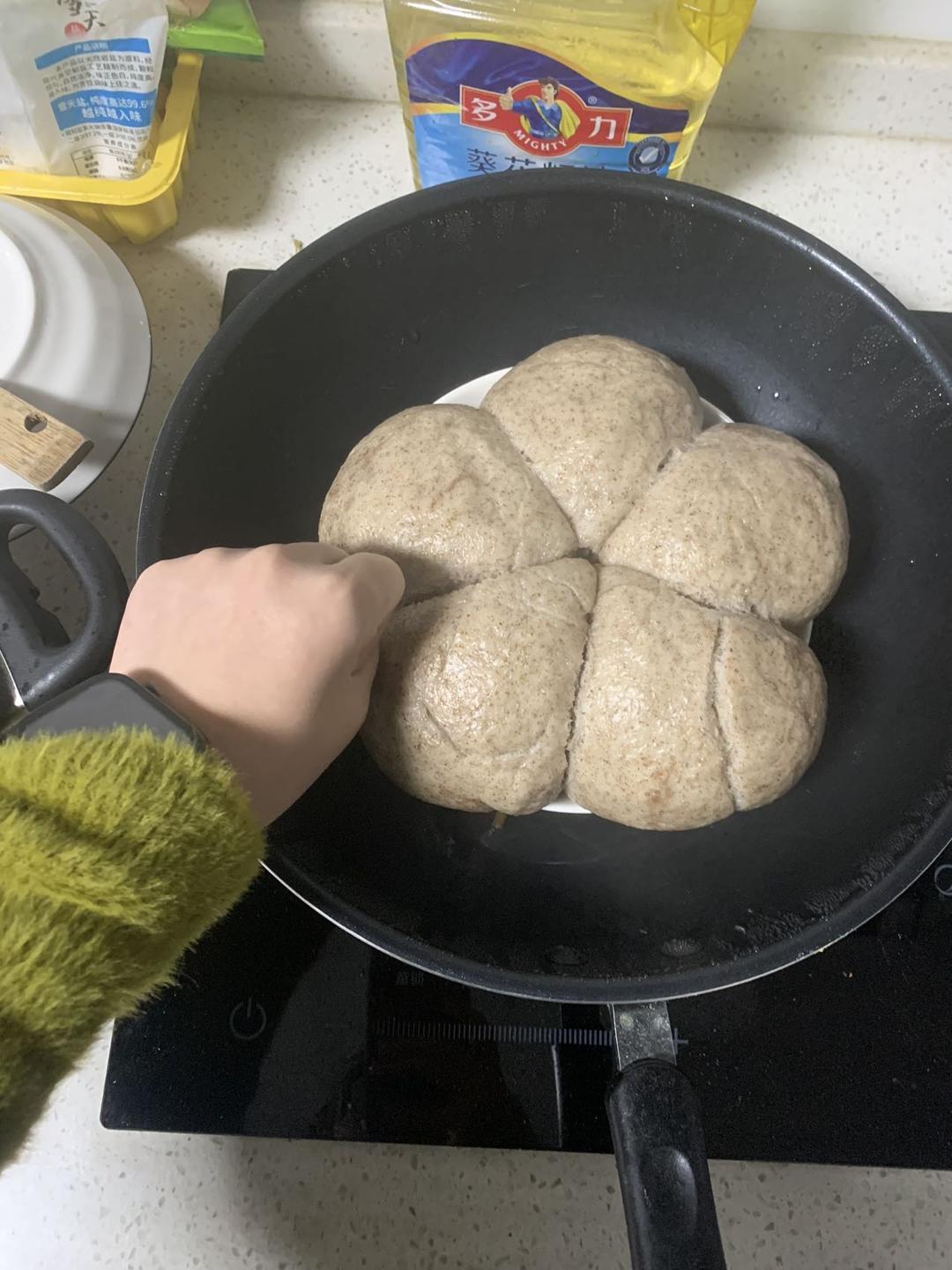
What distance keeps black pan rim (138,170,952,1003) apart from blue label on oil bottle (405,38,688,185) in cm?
9

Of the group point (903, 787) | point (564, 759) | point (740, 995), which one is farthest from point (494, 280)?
point (740, 995)

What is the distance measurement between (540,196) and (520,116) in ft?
0.35

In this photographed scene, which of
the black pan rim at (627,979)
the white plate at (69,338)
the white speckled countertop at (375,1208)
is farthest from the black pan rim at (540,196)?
the white speckled countertop at (375,1208)

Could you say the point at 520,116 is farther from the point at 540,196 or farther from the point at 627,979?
the point at 627,979

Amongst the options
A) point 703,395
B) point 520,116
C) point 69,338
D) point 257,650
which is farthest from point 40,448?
point 703,395

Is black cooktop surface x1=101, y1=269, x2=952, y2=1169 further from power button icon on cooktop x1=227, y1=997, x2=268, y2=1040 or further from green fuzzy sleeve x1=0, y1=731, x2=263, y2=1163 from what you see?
green fuzzy sleeve x1=0, y1=731, x2=263, y2=1163

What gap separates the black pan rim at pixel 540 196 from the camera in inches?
24.9

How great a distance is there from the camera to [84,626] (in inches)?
26.0

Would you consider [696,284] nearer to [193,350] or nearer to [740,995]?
[193,350]

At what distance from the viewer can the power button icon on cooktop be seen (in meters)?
0.77

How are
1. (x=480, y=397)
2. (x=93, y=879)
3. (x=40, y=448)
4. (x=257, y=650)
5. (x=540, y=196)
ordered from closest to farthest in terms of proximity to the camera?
1. (x=93, y=879)
2. (x=257, y=650)
3. (x=40, y=448)
4. (x=540, y=196)
5. (x=480, y=397)

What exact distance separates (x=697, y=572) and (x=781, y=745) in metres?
0.16

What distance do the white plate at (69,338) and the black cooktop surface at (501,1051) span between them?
0.49 m

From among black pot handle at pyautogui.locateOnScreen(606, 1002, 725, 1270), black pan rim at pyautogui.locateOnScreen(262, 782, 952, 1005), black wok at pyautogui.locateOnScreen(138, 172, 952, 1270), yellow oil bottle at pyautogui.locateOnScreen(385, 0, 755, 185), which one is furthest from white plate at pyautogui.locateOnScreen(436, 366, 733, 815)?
black pot handle at pyautogui.locateOnScreen(606, 1002, 725, 1270)
